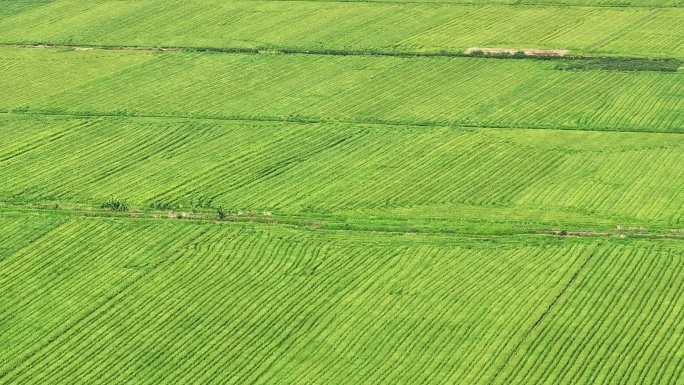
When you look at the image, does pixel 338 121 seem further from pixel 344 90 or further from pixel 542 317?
pixel 542 317

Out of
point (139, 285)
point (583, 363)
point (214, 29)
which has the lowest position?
point (583, 363)

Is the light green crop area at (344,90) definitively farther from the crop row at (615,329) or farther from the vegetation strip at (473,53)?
the crop row at (615,329)

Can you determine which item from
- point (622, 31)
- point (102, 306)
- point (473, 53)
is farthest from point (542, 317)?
point (622, 31)

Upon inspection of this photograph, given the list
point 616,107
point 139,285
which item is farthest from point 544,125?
point 139,285

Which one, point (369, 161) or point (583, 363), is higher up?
point (369, 161)

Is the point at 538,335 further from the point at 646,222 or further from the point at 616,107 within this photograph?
the point at 616,107
